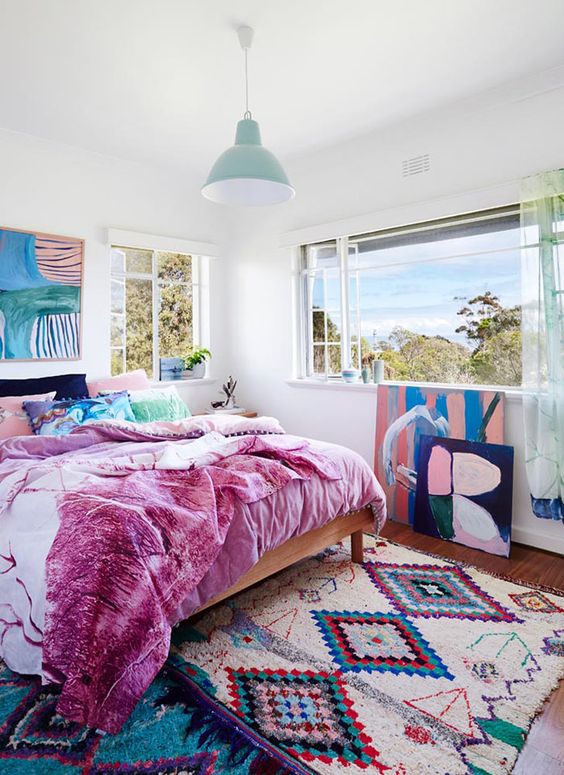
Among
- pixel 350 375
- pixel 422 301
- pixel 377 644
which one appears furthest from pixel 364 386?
pixel 377 644

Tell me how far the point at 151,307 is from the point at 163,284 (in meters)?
0.26

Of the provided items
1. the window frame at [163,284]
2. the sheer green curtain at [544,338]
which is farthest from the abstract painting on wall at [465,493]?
the window frame at [163,284]

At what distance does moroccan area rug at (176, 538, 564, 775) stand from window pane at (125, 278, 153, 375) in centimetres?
255

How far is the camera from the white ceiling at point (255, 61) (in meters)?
2.25

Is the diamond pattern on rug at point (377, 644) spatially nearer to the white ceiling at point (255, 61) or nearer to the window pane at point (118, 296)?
the white ceiling at point (255, 61)

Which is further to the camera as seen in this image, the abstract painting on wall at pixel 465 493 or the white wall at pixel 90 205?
the white wall at pixel 90 205

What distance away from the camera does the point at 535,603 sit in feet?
7.68

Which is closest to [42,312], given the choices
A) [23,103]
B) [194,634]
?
[23,103]

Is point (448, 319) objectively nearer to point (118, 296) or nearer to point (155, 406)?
point (155, 406)

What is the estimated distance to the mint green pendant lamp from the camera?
91.9 inches

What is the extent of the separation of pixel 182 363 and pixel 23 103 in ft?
7.49

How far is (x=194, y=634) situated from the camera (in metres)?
2.12

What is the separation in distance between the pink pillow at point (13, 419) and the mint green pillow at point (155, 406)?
0.68 metres

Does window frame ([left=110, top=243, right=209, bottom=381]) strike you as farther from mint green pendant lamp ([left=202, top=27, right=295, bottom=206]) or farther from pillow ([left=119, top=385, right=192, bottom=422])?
mint green pendant lamp ([left=202, top=27, right=295, bottom=206])
